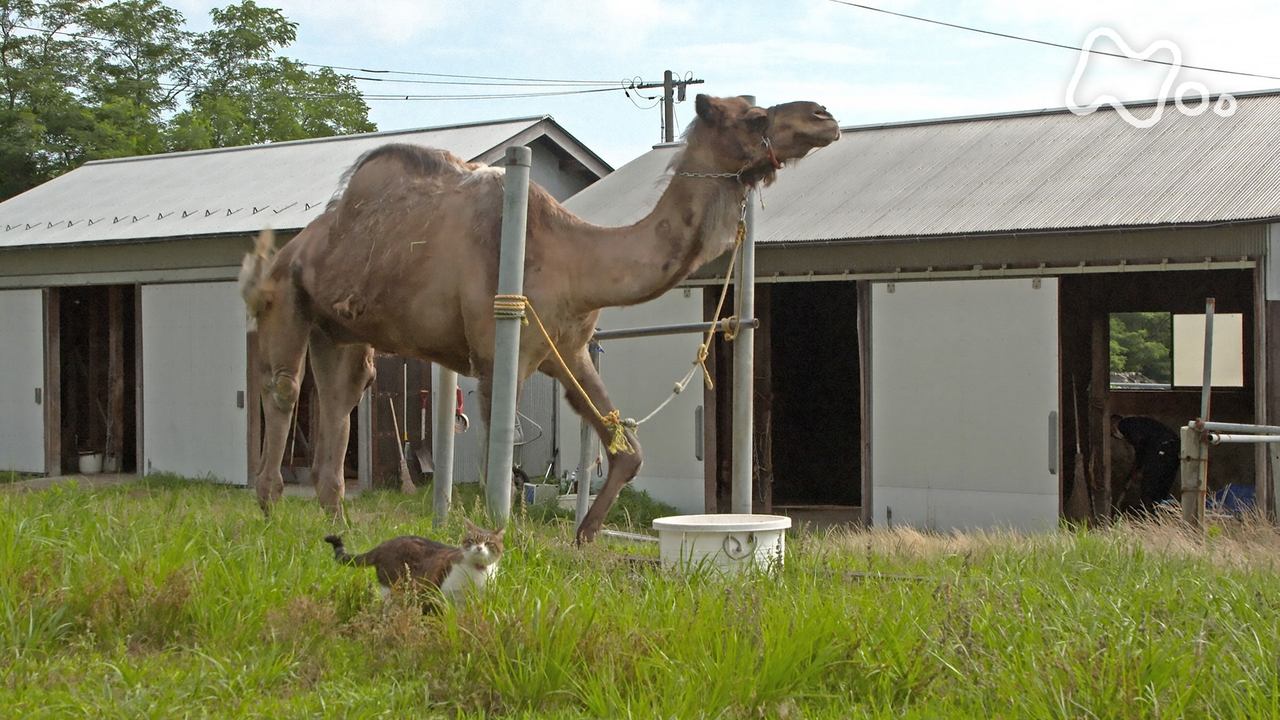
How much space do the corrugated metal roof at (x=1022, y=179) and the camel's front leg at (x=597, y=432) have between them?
548 cm

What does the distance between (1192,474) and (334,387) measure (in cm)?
553

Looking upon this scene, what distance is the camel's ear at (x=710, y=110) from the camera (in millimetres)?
6855

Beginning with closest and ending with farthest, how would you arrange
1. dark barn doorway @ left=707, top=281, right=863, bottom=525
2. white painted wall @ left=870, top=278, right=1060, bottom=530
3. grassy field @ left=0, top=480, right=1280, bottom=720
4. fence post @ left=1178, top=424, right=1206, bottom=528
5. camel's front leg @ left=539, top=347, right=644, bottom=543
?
grassy field @ left=0, top=480, right=1280, bottom=720, camel's front leg @ left=539, top=347, right=644, bottom=543, fence post @ left=1178, top=424, right=1206, bottom=528, white painted wall @ left=870, top=278, right=1060, bottom=530, dark barn doorway @ left=707, top=281, right=863, bottom=525

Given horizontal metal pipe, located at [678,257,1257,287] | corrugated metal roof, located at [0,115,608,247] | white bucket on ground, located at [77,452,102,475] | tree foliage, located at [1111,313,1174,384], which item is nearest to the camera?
horizontal metal pipe, located at [678,257,1257,287]

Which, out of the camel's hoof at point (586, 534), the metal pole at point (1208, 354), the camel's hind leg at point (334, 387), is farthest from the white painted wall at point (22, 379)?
the metal pole at point (1208, 354)

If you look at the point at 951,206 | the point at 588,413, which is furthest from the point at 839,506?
the point at 588,413

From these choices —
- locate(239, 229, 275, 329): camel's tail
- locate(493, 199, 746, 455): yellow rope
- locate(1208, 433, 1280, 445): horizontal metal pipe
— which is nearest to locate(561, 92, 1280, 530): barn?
locate(1208, 433, 1280, 445): horizontal metal pipe

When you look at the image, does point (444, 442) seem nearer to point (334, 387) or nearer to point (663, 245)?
point (334, 387)

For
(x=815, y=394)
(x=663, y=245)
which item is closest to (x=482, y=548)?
(x=663, y=245)

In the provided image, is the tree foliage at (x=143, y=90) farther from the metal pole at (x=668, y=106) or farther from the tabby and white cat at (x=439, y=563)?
the tabby and white cat at (x=439, y=563)

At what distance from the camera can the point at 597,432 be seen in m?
7.34

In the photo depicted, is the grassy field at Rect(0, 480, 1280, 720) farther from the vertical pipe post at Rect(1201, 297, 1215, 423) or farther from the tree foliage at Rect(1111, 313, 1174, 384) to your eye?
the tree foliage at Rect(1111, 313, 1174, 384)

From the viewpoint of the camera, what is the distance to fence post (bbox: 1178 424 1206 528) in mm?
8742

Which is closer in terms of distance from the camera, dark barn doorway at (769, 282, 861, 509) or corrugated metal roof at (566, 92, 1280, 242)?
corrugated metal roof at (566, 92, 1280, 242)
